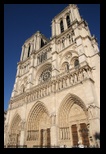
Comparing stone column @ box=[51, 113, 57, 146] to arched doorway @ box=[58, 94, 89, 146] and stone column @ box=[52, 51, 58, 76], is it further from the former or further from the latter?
stone column @ box=[52, 51, 58, 76]

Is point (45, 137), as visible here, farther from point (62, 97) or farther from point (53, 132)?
point (62, 97)

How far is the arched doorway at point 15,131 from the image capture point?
17097mm

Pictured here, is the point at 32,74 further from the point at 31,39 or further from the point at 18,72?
the point at 31,39

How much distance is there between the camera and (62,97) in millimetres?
13312

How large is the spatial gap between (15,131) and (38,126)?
4711mm

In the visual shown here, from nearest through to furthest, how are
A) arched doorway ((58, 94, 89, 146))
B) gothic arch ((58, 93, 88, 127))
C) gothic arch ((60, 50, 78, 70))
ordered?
arched doorway ((58, 94, 89, 146)) < gothic arch ((58, 93, 88, 127)) < gothic arch ((60, 50, 78, 70))

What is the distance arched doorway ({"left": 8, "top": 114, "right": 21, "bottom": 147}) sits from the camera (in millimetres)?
17097

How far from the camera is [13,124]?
18391 mm

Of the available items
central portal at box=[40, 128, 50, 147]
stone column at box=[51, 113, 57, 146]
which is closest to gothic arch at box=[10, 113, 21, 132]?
central portal at box=[40, 128, 50, 147]

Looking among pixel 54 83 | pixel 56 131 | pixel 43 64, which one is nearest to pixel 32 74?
pixel 43 64

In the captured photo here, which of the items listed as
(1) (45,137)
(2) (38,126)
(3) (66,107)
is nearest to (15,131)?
(2) (38,126)

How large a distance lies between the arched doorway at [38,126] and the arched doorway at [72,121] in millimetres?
2522

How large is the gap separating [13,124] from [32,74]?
328 inches

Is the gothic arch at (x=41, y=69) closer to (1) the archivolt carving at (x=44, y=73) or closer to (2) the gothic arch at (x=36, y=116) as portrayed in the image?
(1) the archivolt carving at (x=44, y=73)
